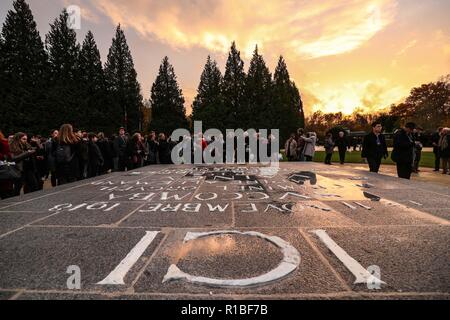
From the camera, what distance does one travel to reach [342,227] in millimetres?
3727

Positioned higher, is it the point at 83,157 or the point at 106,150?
the point at 106,150

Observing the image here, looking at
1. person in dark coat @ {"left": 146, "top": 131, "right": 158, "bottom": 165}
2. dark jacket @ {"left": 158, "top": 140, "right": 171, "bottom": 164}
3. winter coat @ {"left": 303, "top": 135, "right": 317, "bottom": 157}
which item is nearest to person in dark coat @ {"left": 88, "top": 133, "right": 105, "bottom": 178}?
person in dark coat @ {"left": 146, "top": 131, "right": 158, "bottom": 165}

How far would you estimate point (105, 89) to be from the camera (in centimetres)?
5147

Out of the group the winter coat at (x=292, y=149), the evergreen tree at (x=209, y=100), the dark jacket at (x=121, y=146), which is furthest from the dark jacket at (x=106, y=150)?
the evergreen tree at (x=209, y=100)

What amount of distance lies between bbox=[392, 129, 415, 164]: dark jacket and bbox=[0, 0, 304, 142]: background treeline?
4175 cm

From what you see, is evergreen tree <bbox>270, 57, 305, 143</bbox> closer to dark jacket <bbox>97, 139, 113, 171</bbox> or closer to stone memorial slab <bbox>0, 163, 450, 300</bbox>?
dark jacket <bbox>97, 139, 113, 171</bbox>

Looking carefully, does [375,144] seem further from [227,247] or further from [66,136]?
Answer: [66,136]

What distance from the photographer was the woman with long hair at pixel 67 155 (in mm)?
7523

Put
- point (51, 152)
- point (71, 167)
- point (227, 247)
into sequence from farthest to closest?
point (51, 152), point (71, 167), point (227, 247)

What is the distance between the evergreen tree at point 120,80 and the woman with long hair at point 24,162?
45.4 meters

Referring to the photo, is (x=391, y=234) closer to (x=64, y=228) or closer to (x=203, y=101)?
(x=64, y=228)

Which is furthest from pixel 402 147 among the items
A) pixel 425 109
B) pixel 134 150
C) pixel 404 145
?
pixel 425 109

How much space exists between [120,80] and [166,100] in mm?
10664

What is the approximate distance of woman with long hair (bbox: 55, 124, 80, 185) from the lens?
7523 mm
